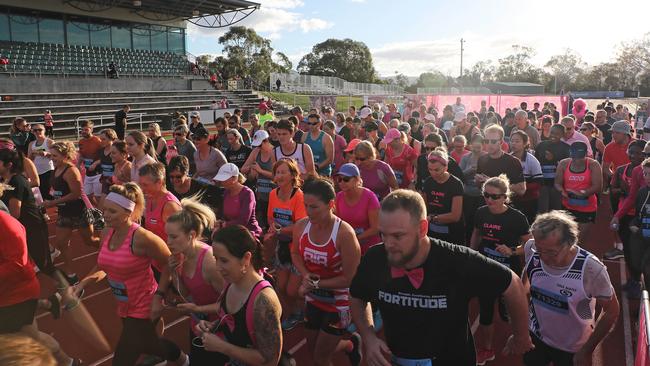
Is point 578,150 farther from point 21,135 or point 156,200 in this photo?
point 21,135

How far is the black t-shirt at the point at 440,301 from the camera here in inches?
92.4

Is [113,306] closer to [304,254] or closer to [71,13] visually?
[304,254]

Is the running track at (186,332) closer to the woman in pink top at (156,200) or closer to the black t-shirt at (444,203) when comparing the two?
the black t-shirt at (444,203)

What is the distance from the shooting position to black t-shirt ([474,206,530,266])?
4410 mm

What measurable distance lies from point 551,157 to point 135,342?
6.40 metres

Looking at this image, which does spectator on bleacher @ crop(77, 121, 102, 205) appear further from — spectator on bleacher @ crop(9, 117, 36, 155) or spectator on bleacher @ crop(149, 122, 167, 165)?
spectator on bleacher @ crop(9, 117, 36, 155)

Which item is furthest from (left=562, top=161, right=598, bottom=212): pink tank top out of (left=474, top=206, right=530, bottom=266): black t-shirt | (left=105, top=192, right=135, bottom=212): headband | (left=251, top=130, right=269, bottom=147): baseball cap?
(left=105, top=192, right=135, bottom=212): headband

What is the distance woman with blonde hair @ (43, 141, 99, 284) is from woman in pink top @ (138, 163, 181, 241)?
7.63ft

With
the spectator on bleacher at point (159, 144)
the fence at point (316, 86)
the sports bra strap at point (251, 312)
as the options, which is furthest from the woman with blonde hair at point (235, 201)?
the fence at point (316, 86)

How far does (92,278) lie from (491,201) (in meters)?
3.52

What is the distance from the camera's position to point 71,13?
1252 inches

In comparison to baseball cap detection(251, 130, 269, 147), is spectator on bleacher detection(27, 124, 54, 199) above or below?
below

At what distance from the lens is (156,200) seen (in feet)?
14.9

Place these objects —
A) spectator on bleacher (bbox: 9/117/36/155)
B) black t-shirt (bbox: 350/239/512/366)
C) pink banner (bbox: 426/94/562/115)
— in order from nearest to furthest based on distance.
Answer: black t-shirt (bbox: 350/239/512/366)
spectator on bleacher (bbox: 9/117/36/155)
pink banner (bbox: 426/94/562/115)
